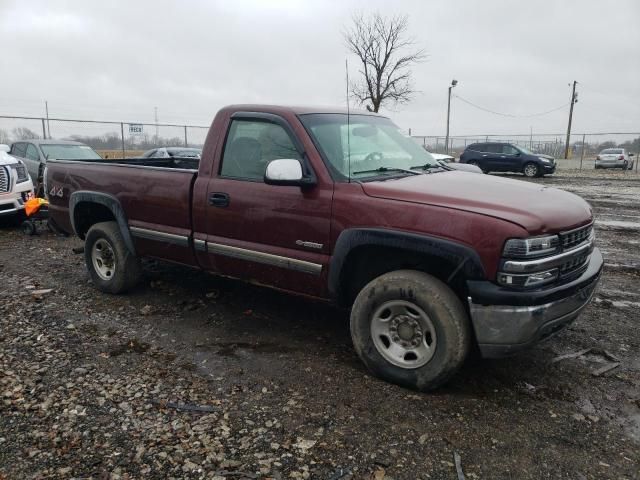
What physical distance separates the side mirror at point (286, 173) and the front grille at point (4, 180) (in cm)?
712

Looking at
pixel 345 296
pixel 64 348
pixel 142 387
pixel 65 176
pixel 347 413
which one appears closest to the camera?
pixel 347 413

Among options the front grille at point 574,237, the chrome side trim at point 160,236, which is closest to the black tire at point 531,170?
the front grille at point 574,237

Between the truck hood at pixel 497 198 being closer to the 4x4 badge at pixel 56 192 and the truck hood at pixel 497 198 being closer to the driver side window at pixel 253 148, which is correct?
the driver side window at pixel 253 148

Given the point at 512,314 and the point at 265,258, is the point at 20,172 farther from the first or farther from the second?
the point at 512,314

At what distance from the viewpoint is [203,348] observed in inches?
161

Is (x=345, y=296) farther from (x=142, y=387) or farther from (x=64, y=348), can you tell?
(x=64, y=348)

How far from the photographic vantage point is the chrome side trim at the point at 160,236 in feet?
14.8

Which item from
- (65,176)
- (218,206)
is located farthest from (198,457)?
(65,176)

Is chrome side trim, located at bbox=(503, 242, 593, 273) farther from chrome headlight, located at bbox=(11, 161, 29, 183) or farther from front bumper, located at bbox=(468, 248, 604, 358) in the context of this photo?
chrome headlight, located at bbox=(11, 161, 29, 183)

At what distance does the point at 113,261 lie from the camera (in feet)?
17.6

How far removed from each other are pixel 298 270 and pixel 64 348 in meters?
1.98

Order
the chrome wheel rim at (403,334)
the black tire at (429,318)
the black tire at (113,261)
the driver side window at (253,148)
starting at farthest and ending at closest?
the black tire at (113,261), the driver side window at (253,148), the chrome wheel rim at (403,334), the black tire at (429,318)

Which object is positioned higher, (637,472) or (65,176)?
(65,176)

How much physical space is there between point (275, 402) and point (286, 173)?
1.54 meters
